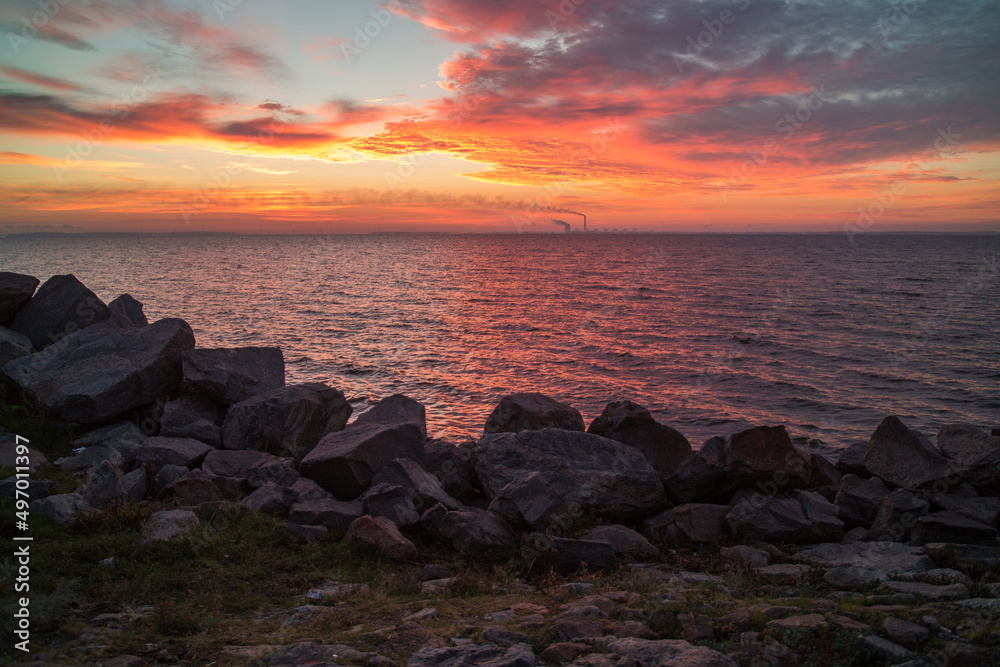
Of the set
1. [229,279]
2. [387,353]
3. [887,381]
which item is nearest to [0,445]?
[387,353]

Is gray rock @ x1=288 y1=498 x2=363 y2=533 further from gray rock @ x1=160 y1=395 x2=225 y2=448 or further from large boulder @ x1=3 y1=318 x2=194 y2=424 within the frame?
large boulder @ x1=3 y1=318 x2=194 y2=424

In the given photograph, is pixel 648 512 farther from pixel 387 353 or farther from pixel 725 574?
pixel 387 353

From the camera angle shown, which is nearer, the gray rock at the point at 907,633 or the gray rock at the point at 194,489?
the gray rock at the point at 907,633

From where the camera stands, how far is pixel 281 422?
1714 cm

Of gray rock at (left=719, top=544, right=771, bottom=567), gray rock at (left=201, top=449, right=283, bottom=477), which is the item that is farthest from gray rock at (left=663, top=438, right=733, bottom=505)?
gray rock at (left=201, top=449, right=283, bottom=477)

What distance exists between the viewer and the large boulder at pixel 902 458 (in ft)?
49.0

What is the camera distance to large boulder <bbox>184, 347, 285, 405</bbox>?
18.1 m

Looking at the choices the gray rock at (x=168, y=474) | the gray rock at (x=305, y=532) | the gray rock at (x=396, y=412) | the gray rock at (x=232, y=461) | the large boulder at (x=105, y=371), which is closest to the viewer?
the gray rock at (x=305, y=532)

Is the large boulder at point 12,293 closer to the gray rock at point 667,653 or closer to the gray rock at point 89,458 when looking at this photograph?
the gray rock at point 89,458

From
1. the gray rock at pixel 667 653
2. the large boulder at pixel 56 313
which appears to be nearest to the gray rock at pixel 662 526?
the gray rock at pixel 667 653

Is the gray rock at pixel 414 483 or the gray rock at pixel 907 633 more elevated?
the gray rock at pixel 907 633

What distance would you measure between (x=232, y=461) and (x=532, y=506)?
8.22 m

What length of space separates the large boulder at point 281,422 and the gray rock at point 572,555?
8.59 metres

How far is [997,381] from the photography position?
30625mm
